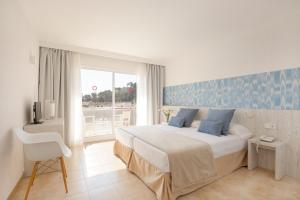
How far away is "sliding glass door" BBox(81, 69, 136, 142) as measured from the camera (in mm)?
4359

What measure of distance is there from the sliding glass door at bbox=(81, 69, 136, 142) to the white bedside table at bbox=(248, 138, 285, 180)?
10.9 feet

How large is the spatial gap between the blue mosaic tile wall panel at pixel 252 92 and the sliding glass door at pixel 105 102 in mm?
1889

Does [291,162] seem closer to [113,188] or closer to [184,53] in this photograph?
[113,188]

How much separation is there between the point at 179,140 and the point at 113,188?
112 centimetres

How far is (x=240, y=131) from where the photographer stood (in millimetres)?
2703

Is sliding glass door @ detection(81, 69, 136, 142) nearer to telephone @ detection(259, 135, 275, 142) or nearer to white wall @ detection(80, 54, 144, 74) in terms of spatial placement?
white wall @ detection(80, 54, 144, 74)

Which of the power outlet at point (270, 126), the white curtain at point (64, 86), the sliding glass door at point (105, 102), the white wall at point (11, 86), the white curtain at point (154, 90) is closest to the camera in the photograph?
the white wall at point (11, 86)

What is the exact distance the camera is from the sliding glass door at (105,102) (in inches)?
172

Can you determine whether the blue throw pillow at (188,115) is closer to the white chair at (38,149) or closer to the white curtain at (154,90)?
the white curtain at (154,90)

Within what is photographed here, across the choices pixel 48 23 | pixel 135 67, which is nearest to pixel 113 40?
pixel 48 23

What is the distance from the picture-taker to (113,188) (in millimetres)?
2033

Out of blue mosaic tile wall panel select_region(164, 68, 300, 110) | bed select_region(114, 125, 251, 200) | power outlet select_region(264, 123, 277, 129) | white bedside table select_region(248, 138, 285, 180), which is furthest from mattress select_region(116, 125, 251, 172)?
blue mosaic tile wall panel select_region(164, 68, 300, 110)

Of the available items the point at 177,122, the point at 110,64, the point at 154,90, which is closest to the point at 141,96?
the point at 154,90

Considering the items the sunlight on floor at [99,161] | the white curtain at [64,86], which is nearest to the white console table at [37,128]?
the sunlight on floor at [99,161]
